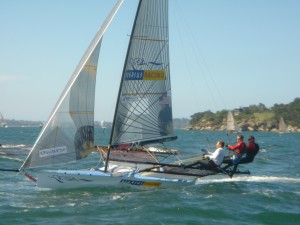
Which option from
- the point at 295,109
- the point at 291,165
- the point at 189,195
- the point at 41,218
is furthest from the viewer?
the point at 295,109

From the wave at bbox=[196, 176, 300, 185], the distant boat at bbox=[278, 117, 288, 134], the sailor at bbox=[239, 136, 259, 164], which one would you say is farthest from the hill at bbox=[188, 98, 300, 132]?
the sailor at bbox=[239, 136, 259, 164]

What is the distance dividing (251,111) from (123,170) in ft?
432

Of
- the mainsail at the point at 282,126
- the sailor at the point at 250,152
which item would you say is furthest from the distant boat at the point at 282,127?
the sailor at the point at 250,152

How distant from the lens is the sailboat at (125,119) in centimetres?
1517

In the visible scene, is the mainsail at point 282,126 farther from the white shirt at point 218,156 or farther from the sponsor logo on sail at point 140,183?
the sponsor logo on sail at point 140,183

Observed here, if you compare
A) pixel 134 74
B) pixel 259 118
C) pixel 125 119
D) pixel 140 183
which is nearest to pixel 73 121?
pixel 125 119

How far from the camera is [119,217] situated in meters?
12.3

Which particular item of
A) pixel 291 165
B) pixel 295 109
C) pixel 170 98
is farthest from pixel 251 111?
pixel 170 98

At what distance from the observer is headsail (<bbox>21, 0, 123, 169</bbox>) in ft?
49.3

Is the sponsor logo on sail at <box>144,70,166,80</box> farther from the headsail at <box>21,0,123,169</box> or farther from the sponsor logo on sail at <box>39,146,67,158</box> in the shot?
the sponsor logo on sail at <box>39,146,67,158</box>

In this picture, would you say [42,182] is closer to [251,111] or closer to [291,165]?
[291,165]

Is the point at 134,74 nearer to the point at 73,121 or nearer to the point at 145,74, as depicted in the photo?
the point at 145,74

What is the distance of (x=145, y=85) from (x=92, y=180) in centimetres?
343

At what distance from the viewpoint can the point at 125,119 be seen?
16484mm
